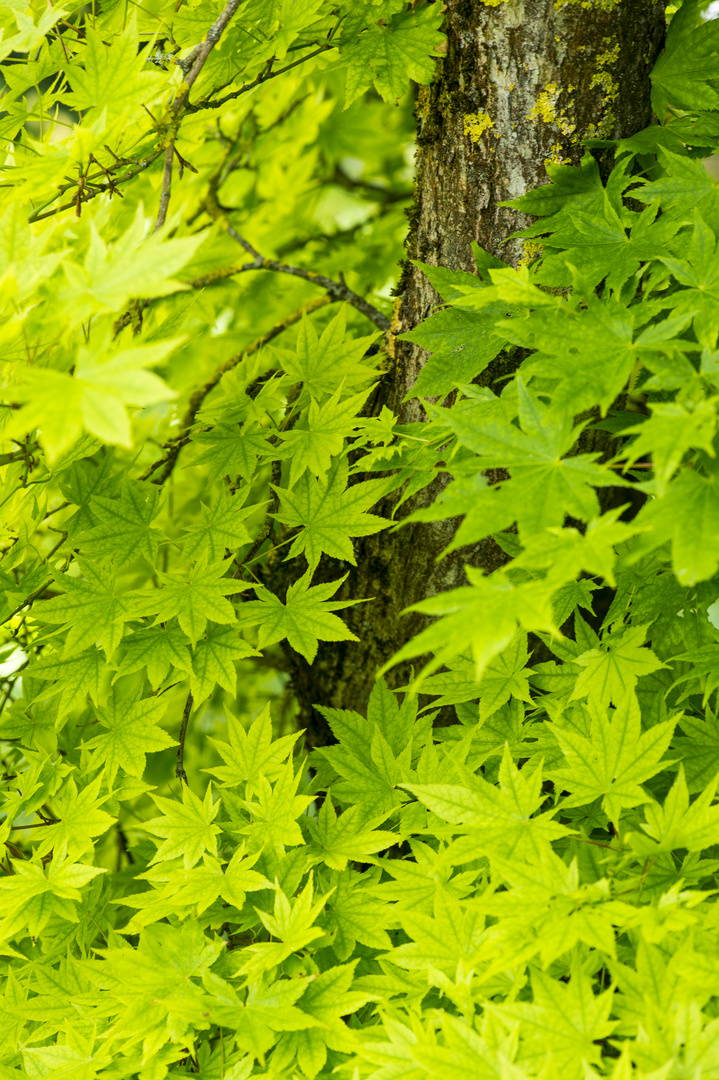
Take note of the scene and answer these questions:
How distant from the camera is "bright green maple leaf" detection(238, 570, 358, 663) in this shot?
124cm

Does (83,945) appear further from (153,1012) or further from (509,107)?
(509,107)

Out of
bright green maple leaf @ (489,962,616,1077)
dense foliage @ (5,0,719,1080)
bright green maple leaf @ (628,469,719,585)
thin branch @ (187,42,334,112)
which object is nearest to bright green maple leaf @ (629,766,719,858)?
dense foliage @ (5,0,719,1080)

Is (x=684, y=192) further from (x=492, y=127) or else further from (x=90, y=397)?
(x=90, y=397)

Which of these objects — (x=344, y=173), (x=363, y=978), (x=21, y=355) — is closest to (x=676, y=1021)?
(x=363, y=978)

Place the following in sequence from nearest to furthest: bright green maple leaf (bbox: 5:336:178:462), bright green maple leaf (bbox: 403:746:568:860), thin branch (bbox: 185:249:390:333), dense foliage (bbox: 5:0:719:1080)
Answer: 1. bright green maple leaf (bbox: 5:336:178:462)
2. dense foliage (bbox: 5:0:719:1080)
3. bright green maple leaf (bbox: 403:746:568:860)
4. thin branch (bbox: 185:249:390:333)

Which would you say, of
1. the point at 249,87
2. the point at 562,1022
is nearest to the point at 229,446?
the point at 249,87

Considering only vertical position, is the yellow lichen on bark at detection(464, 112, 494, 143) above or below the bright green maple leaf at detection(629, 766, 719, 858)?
above

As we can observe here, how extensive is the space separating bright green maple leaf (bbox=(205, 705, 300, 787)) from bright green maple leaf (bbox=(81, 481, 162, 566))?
0.31 metres

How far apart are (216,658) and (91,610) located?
0.68ft

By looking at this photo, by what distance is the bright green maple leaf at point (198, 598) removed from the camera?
1164 mm

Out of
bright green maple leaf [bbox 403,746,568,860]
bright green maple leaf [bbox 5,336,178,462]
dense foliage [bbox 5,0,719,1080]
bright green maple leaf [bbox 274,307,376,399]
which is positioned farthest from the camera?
bright green maple leaf [bbox 274,307,376,399]

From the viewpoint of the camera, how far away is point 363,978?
101cm

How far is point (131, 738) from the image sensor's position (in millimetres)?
1234

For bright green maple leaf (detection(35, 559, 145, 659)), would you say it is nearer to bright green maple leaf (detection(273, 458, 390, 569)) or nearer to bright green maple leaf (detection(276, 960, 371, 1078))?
bright green maple leaf (detection(273, 458, 390, 569))
